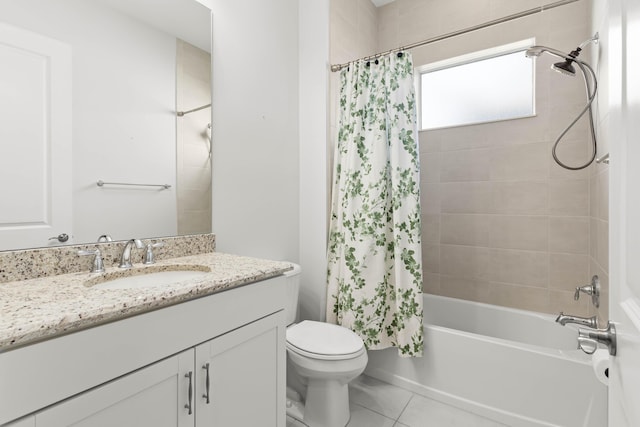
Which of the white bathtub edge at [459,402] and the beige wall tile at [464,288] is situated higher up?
the beige wall tile at [464,288]

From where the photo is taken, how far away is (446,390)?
1834 mm

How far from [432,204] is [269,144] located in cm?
142

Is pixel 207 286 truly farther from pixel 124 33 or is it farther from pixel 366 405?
pixel 366 405

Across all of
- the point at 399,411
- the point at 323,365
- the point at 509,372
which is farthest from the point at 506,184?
the point at 323,365

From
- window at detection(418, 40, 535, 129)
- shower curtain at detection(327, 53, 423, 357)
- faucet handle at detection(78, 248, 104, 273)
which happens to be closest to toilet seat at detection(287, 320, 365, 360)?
shower curtain at detection(327, 53, 423, 357)

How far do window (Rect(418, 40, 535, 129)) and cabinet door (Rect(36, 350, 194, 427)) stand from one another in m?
2.46

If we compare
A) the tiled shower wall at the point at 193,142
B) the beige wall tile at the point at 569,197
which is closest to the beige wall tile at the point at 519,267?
the beige wall tile at the point at 569,197

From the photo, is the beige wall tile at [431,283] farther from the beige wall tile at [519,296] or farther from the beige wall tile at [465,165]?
the beige wall tile at [465,165]

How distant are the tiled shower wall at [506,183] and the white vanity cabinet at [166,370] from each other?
170cm

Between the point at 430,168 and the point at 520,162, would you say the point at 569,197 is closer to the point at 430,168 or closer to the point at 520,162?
the point at 520,162

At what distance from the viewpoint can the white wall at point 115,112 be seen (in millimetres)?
1202

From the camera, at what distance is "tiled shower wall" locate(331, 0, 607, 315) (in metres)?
2.02

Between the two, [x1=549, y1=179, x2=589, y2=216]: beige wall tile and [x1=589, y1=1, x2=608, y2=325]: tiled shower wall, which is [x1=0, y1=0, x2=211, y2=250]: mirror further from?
[x1=549, y1=179, x2=589, y2=216]: beige wall tile

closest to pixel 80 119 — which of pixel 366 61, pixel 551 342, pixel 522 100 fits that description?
A: pixel 366 61
